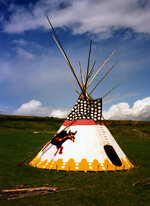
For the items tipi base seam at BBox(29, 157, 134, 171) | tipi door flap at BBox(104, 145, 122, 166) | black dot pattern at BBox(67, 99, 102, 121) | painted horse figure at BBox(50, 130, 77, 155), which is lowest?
tipi base seam at BBox(29, 157, 134, 171)

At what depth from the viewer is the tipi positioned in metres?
7.72

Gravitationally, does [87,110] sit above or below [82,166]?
above

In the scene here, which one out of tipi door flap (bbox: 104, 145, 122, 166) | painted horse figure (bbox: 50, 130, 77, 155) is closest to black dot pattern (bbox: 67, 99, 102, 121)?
painted horse figure (bbox: 50, 130, 77, 155)

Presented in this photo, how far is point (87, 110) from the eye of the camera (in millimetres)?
8875

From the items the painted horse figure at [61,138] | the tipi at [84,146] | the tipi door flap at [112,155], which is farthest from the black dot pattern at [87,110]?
the tipi door flap at [112,155]

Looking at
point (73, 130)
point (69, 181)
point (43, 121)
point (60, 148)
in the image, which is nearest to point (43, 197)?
point (69, 181)

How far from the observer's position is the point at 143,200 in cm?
540

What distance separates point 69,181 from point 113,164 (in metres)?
1.99

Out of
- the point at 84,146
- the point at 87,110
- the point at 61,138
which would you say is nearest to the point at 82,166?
the point at 84,146

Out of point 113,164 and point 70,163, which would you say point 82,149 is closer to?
point 70,163

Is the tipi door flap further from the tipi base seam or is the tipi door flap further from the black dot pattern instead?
the black dot pattern

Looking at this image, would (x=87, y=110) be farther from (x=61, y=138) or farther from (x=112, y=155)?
(x=112, y=155)

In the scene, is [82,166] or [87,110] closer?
[82,166]

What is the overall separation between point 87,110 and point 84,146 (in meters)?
1.60
